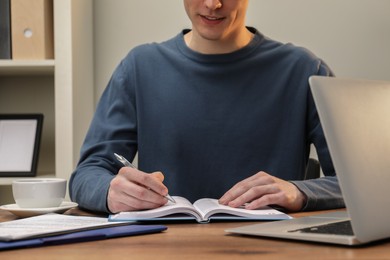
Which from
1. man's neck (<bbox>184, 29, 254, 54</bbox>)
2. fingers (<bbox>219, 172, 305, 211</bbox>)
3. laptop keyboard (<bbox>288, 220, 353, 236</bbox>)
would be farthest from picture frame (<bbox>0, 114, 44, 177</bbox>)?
laptop keyboard (<bbox>288, 220, 353, 236</bbox>)

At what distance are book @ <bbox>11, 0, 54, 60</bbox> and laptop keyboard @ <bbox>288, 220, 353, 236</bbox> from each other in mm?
1471

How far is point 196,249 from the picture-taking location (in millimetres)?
839

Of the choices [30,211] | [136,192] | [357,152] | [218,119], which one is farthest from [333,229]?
[218,119]

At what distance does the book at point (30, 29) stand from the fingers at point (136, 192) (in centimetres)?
109

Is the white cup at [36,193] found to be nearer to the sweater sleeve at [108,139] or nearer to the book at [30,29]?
the sweater sleeve at [108,139]

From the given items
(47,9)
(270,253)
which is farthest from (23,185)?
(47,9)

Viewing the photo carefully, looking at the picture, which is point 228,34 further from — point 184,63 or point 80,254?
point 80,254

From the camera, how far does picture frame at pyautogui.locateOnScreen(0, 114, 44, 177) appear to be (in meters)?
2.24

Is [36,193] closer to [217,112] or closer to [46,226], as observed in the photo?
[46,226]

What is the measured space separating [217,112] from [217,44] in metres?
0.18

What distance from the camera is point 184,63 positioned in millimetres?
1736

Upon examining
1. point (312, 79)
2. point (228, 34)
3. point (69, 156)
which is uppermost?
point (228, 34)

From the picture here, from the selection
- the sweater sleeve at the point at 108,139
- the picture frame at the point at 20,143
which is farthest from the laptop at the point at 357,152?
the picture frame at the point at 20,143

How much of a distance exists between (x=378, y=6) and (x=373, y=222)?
175cm
